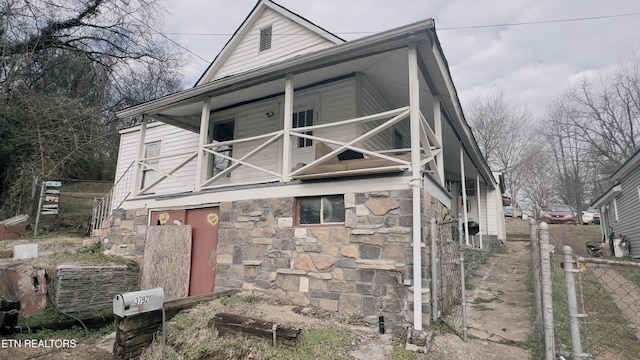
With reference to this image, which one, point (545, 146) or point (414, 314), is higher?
point (545, 146)

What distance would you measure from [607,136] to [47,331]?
29844 mm

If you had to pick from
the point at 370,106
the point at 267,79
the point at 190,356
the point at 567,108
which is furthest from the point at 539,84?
the point at 190,356

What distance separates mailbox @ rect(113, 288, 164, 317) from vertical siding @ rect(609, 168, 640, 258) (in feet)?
45.3

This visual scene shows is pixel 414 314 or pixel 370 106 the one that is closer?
pixel 414 314

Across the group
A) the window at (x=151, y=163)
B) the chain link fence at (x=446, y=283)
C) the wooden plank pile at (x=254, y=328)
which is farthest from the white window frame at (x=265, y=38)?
the wooden plank pile at (x=254, y=328)

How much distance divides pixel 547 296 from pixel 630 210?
12352 mm

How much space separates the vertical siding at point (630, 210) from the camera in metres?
10.7

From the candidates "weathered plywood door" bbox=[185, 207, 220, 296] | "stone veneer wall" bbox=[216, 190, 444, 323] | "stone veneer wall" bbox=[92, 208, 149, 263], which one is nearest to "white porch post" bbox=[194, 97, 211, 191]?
"weathered plywood door" bbox=[185, 207, 220, 296]

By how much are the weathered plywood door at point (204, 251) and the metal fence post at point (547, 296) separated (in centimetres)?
480

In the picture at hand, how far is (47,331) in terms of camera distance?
494cm

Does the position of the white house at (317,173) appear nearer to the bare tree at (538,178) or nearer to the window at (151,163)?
the window at (151,163)

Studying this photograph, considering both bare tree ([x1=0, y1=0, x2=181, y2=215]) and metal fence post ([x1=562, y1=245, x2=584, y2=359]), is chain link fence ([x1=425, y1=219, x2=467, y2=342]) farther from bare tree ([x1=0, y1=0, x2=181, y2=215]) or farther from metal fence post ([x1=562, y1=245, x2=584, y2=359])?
bare tree ([x1=0, y1=0, x2=181, y2=215])

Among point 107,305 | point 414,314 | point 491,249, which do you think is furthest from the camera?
point 491,249

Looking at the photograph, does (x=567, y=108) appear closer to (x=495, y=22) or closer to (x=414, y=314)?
(x=495, y=22)
